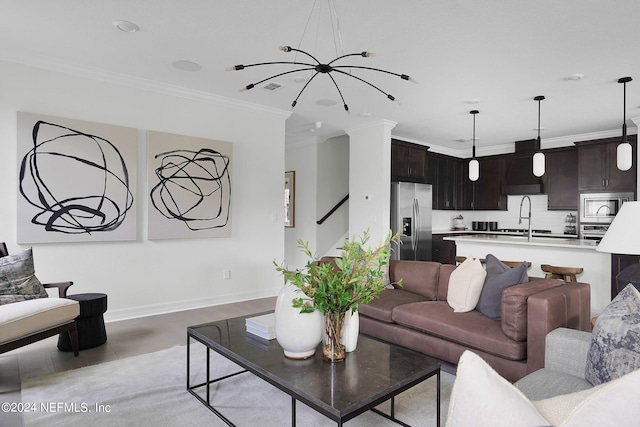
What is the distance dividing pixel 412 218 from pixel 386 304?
354 cm

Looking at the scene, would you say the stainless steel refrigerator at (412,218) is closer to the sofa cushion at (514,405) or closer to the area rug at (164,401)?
the area rug at (164,401)

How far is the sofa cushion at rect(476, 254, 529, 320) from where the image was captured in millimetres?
2707

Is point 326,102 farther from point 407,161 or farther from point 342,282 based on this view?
point 342,282

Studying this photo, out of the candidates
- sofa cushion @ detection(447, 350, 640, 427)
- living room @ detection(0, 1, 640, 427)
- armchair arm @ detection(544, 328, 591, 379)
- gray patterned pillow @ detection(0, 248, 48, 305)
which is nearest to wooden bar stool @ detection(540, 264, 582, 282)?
living room @ detection(0, 1, 640, 427)

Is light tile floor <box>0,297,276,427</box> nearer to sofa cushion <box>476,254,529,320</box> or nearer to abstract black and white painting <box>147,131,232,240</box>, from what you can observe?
abstract black and white painting <box>147,131,232,240</box>

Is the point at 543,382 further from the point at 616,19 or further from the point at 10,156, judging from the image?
the point at 10,156

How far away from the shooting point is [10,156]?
3.51 meters

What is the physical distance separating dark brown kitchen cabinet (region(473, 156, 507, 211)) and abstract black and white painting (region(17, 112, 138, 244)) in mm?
6699

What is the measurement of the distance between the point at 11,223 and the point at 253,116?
2944 mm

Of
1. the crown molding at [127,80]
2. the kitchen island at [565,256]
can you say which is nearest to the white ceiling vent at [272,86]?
the crown molding at [127,80]

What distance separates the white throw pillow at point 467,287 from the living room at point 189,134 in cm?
191

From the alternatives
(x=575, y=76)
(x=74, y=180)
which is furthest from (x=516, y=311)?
(x=74, y=180)

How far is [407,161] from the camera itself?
664cm

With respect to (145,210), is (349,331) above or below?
below
